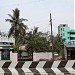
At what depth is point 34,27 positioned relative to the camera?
60.7 metres

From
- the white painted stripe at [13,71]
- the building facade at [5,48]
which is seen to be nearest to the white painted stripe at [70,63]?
the white painted stripe at [13,71]

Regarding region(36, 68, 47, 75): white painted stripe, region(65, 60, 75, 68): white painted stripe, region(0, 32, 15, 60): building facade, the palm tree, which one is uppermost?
the palm tree

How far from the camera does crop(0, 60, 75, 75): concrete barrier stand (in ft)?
33.9

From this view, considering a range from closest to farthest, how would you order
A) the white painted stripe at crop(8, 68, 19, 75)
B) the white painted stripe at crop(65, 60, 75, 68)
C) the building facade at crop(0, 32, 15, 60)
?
the white painted stripe at crop(8, 68, 19, 75)
the white painted stripe at crop(65, 60, 75, 68)
the building facade at crop(0, 32, 15, 60)

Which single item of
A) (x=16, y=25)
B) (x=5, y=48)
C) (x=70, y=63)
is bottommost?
(x=5, y=48)

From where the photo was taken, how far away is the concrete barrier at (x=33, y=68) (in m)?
10.3

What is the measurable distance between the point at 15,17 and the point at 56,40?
14.9 meters

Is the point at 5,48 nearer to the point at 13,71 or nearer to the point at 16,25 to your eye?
the point at 16,25

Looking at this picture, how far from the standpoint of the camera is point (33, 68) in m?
10.5

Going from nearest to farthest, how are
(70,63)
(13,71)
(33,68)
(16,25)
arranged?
(13,71) → (33,68) → (70,63) → (16,25)

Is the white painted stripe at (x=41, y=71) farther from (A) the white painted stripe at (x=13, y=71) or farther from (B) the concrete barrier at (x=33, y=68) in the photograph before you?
(A) the white painted stripe at (x=13, y=71)

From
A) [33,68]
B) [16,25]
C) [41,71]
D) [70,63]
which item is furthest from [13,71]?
[16,25]

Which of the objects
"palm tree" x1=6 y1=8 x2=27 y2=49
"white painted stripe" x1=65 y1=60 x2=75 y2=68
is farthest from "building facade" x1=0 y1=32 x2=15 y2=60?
"white painted stripe" x1=65 y1=60 x2=75 y2=68

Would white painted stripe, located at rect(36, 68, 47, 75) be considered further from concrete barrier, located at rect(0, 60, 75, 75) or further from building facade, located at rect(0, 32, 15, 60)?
building facade, located at rect(0, 32, 15, 60)
